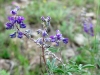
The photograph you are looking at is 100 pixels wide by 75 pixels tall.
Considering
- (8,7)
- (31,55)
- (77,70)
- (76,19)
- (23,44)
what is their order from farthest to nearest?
(8,7) < (76,19) < (23,44) < (31,55) < (77,70)

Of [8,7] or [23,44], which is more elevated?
[8,7]

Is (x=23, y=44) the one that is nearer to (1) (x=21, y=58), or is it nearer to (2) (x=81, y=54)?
(1) (x=21, y=58)

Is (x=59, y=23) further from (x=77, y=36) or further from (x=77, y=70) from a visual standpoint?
(x=77, y=70)

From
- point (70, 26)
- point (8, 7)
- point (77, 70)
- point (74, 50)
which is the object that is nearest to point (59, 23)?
point (70, 26)

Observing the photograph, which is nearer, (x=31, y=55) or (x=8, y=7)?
(x=31, y=55)

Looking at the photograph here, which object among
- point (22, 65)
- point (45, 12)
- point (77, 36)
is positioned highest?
point (45, 12)

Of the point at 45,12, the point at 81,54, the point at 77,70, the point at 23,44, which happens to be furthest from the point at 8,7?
the point at 77,70

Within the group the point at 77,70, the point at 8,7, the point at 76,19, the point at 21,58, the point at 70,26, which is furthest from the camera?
the point at 8,7
